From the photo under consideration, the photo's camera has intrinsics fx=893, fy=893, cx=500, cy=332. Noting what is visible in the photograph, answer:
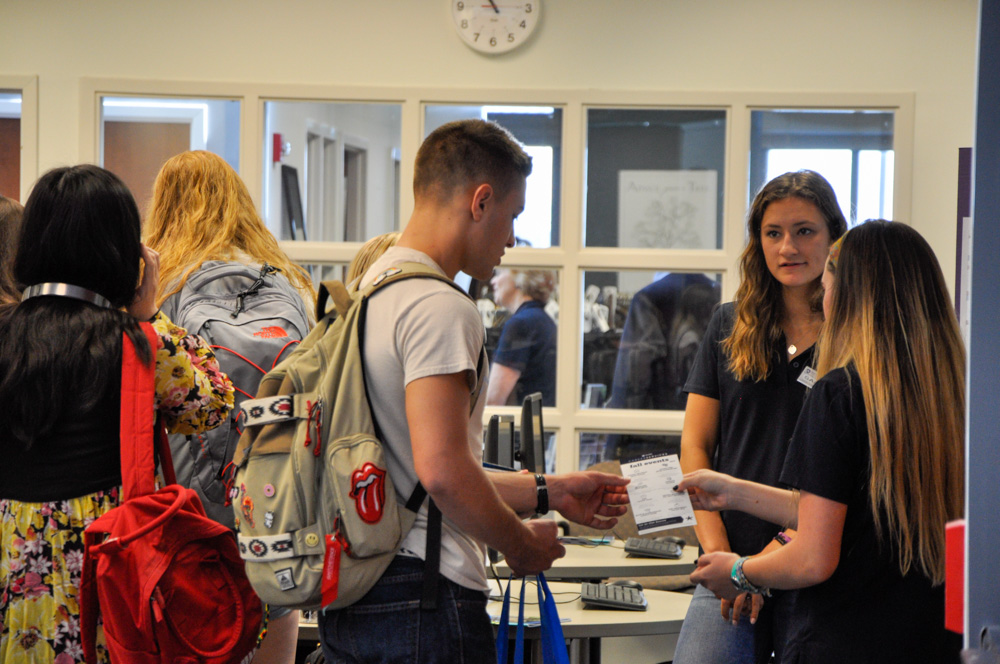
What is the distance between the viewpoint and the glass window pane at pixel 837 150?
420cm

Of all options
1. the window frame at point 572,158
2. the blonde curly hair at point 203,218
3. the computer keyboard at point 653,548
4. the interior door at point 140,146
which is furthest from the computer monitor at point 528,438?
the interior door at point 140,146

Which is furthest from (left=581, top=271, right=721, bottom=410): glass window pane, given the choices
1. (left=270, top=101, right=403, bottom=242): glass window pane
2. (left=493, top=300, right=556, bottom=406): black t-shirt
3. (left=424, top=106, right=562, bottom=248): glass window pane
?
(left=270, top=101, right=403, bottom=242): glass window pane

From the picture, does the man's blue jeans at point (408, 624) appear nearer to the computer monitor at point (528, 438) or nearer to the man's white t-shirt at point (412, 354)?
the man's white t-shirt at point (412, 354)

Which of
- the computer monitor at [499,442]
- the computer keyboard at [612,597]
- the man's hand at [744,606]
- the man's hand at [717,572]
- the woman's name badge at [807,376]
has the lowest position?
the computer keyboard at [612,597]

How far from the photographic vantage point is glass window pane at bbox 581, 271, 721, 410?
170 inches

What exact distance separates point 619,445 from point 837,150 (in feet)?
5.73

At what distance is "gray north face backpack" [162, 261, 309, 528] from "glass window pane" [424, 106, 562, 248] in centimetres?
233

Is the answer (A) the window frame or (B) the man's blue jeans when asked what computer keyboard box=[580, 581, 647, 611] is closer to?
(B) the man's blue jeans

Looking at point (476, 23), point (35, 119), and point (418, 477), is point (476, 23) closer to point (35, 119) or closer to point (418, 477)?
point (35, 119)

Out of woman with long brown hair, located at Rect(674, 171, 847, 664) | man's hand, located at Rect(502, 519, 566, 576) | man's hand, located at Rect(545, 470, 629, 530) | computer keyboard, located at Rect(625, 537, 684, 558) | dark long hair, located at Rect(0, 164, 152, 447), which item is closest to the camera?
man's hand, located at Rect(502, 519, 566, 576)

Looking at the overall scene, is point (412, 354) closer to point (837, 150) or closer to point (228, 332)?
point (228, 332)

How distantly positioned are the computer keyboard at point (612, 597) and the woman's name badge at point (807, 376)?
0.83 meters

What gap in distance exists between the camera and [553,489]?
1.66 metres

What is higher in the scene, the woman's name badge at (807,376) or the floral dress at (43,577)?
the woman's name badge at (807,376)
